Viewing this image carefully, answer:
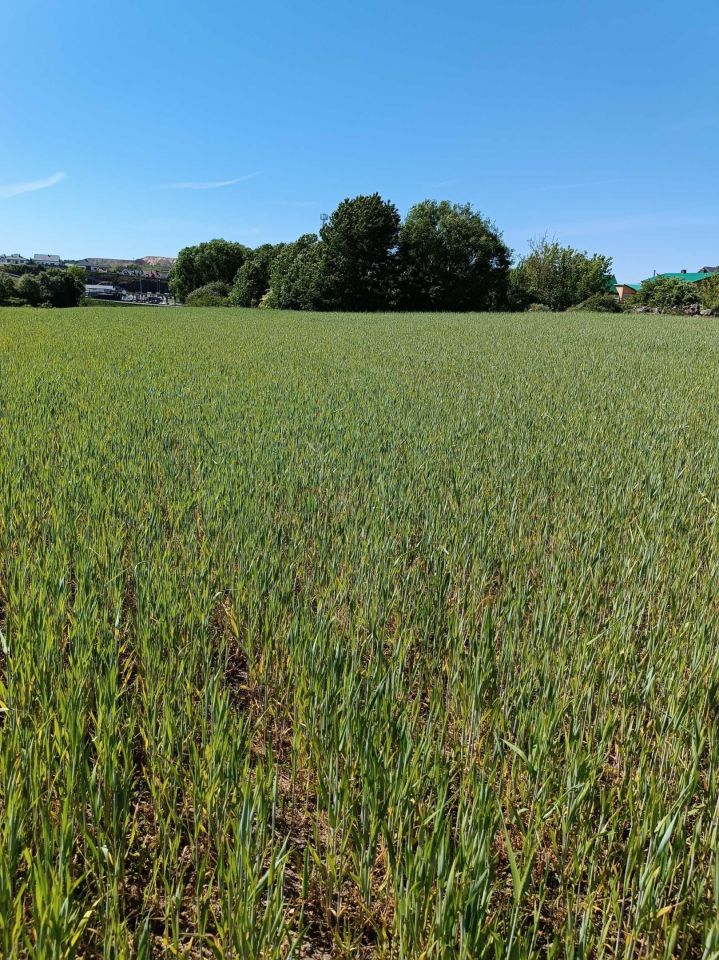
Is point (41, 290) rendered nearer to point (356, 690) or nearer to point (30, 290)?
point (30, 290)

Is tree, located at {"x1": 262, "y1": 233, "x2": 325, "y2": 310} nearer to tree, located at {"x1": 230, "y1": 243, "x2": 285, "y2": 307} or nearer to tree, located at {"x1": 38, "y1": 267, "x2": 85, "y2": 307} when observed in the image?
tree, located at {"x1": 230, "y1": 243, "x2": 285, "y2": 307}

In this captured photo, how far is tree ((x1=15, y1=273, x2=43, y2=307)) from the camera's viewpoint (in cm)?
5538

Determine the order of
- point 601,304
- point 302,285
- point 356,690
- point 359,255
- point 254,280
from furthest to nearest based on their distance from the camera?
point 254,280, point 601,304, point 302,285, point 359,255, point 356,690

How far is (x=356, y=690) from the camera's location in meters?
1.66

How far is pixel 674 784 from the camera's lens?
157cm

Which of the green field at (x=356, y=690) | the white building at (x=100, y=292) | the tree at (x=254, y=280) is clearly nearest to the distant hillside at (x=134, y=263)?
the white building at (x=100, y=292)

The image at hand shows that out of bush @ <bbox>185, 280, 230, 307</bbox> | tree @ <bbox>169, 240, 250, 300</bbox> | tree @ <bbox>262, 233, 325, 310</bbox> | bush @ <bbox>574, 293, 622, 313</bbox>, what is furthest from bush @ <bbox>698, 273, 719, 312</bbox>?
tree @ <bbox>169, 240, 250, 300</bbox>

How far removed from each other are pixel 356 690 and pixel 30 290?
64785 mm

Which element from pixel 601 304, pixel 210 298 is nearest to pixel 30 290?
pixel 210 298

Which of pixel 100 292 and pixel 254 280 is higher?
pixel 100 292

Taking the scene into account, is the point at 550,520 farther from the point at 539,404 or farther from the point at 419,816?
the point at 539,404

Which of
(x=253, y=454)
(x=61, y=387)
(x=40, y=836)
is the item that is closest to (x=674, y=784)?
(x=40, y=836)

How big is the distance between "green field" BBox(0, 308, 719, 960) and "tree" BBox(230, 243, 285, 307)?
62.2 meters

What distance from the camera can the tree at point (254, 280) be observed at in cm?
6406
